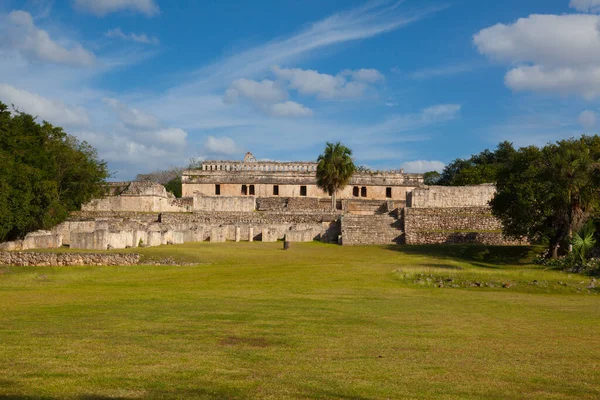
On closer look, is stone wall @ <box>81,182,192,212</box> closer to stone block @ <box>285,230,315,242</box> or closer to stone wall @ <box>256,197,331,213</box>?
stone wall @ <box>256,197,331,213</box>

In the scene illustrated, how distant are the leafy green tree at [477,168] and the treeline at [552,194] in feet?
69.0

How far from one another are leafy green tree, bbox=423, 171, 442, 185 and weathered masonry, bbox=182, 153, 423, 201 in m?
26.1

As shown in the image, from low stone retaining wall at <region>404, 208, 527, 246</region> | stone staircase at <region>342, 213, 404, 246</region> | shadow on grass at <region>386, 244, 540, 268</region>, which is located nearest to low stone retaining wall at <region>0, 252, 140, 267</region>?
shadow on grass at <region>386, 244, 540, 268</region>

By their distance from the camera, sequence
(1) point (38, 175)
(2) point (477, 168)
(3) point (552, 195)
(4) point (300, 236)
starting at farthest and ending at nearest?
(2) point (477, 168) < (4) point (300, 236) < (1) point (38, 175) < (3) point (552, 195)

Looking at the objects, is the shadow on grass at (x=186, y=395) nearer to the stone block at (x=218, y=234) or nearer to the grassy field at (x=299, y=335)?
the grassy field at (x=299, y=335)

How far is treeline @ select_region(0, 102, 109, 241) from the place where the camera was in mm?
27531

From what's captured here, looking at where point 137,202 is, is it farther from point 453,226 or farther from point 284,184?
point 453,226

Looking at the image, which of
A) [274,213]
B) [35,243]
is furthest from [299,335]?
[274,213]

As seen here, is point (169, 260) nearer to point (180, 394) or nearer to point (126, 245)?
point (126, 245)

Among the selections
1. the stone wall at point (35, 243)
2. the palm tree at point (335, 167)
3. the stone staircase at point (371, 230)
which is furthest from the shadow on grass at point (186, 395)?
the palm tree at point (335, 167)

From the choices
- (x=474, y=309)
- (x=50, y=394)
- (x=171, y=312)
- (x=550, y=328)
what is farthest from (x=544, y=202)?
(x=50, y=394)

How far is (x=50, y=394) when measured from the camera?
17.7 ft

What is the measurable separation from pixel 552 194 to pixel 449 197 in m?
17.8

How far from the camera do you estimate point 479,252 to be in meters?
30.1
